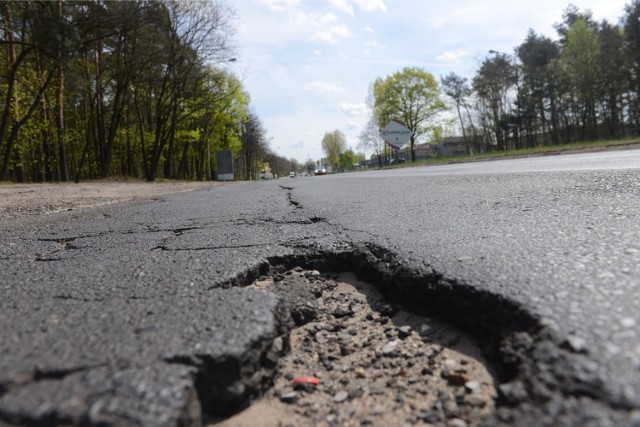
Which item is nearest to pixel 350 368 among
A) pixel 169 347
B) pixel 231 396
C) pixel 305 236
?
pixel 231 396

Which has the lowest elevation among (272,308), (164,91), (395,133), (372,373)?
(372,373)

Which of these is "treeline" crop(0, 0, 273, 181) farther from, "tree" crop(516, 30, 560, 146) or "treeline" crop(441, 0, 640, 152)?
"tree" crop(516, 30, 560, 146)

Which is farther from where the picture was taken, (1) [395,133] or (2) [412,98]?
(2) [412,98]

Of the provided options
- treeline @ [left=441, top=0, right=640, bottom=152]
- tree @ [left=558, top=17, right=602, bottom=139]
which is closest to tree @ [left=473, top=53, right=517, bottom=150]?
treeline @ [left=441, top=0, right=640, bottom=152]

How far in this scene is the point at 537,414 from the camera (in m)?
0.74

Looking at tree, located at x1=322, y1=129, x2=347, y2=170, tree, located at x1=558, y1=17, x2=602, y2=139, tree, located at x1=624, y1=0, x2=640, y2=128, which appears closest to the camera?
tree, located at x1=624, y1=0, x2=640, y2=128

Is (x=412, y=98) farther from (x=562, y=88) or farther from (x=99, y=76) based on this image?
(x=99, y=76)

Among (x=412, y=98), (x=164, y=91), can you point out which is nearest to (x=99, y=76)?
(x=164, y=91)

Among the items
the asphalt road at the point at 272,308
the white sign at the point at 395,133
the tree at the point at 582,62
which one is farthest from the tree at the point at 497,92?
the asphalt road at the point at 272,308

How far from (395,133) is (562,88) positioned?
20049mm

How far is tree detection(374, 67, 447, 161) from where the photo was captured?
3978 cm

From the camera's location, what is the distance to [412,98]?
40.4 meters

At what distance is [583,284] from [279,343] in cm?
98

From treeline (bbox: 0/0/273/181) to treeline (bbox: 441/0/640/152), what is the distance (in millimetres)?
20715
